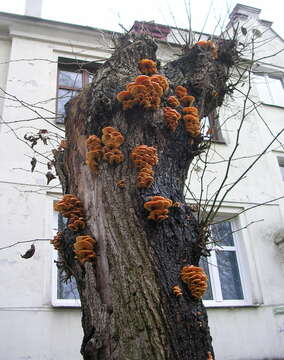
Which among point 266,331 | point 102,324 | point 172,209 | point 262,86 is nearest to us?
point 102,324

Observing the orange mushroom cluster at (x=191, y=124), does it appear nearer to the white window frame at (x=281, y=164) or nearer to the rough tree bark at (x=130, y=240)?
the rough tree bark at (x=130, y=240)

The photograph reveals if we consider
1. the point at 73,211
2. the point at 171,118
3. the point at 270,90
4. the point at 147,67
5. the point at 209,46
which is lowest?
the point at 73,211

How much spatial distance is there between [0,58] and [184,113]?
6.62 m

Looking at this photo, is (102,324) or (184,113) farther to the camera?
(184,113)

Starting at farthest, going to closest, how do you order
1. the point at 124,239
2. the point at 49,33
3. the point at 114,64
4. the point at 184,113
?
the point at 49,33 → the point at 114,64 → the point at 184,113 → the point at 124,239

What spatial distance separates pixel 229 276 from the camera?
22.4 ft

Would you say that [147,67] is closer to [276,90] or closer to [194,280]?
[194,280]

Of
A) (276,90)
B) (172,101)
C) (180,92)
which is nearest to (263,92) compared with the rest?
(276,90)

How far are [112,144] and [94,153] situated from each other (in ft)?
0.36

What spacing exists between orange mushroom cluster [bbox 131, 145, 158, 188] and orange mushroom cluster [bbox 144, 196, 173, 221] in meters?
0.13

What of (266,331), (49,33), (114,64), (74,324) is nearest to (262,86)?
(49,33)

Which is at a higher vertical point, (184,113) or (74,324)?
(184,113)

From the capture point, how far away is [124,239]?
1.76 meters

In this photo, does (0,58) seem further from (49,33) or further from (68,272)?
(68,272)
